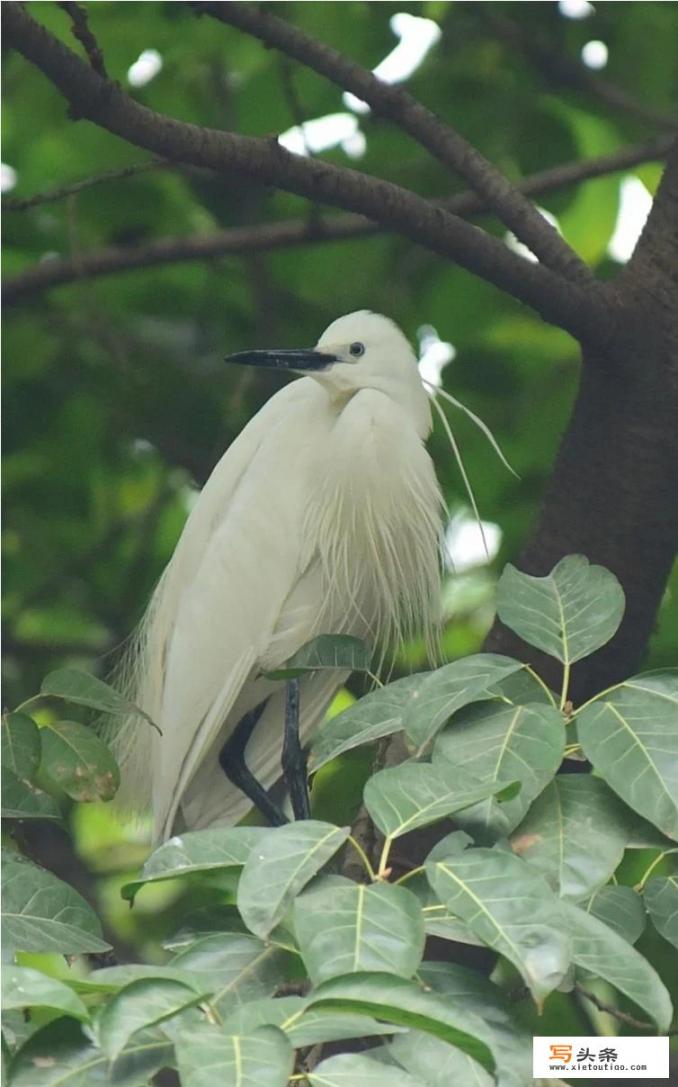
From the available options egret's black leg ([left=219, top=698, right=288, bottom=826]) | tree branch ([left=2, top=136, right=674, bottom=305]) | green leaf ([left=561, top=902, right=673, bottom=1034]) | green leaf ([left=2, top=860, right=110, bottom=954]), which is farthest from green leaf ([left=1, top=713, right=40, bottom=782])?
tree branch ([left=2, top=136, right=674, bottom=305])

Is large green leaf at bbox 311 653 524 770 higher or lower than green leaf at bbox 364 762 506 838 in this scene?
higher

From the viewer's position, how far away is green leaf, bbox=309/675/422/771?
3.32 feet

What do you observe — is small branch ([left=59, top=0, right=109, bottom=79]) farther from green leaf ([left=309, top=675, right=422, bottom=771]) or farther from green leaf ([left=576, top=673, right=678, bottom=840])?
green leaf ([left=576, top=673, right=678, bottom=840])

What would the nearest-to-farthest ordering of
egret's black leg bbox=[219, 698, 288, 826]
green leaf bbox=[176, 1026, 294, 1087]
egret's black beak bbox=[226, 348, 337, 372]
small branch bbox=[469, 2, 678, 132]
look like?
green leaf bbox=[176, 1026, 294, 1087] < egret's black beak bbox=[226, 348, 337, 372] < egret's black leg bbox=[219, 698, 288, 826] < small branch bbox=[469, 2, 678, 132]

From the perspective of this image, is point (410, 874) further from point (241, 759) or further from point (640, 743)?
point (241, 759)

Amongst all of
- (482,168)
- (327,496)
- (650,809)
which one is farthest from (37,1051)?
(482,168)

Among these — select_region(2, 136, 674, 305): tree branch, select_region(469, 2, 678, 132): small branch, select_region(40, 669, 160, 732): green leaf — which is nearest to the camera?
select_region(40, 669, 160, 732): green leaf

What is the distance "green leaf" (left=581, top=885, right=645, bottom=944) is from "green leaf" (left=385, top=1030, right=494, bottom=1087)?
18 centimetres

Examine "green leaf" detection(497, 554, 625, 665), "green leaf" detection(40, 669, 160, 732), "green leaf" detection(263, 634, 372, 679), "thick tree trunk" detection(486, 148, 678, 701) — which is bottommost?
"green leaf" detection(40, 669, 160, 732)

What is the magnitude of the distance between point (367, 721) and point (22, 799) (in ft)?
0.93

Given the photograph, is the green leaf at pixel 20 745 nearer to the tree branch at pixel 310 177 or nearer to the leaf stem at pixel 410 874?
the leaf stem at pixel 410 874

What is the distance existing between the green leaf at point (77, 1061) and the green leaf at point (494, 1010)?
18cm

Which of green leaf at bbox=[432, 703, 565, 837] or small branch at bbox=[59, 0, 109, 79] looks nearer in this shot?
green leaf at bbox=[432, 703, 565, 837]

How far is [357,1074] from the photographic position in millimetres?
695
